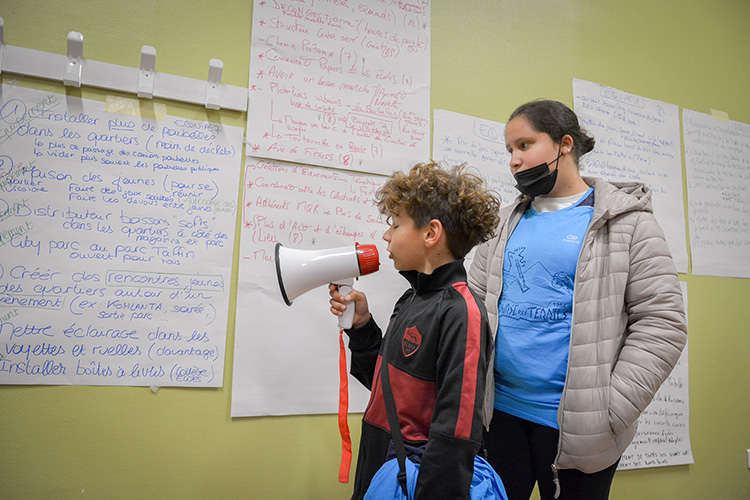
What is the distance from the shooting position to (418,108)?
191 cm

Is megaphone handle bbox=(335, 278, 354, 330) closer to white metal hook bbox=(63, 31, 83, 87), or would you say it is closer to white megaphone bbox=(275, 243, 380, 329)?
white megaphone bbox=(275, 243, 380, 329)

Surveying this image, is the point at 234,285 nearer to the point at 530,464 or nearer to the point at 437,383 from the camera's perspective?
the point at 437,383

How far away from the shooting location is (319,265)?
3.91 ft

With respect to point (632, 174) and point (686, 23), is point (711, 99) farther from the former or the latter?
point (632, 174)

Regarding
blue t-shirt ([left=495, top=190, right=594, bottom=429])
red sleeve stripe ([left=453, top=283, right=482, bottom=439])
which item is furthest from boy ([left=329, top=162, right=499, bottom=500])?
blue t-shirt ([left=495, top=190, right=594, bottom=429])

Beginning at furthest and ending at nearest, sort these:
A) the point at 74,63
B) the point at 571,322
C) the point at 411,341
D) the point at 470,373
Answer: the point at 74,63
the point at 571,322
the point at 411,341
the point at 470,373

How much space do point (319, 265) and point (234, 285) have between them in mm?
547

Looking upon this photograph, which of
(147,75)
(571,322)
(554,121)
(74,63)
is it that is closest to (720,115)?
(554,121)

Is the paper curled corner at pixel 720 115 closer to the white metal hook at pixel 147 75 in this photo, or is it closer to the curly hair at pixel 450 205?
the curly hair at pixel 450 205

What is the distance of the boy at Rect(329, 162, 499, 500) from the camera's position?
941 mm

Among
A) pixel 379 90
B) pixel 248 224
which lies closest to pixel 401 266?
pixel 248 224

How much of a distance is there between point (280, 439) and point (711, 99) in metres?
2.80

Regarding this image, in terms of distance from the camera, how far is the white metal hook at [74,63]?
1.44 m

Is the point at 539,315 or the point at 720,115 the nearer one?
the point at 539,315
